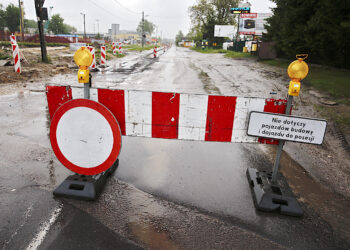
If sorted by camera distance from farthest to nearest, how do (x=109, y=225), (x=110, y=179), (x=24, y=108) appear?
(x=24, y=108) < (x=110, y=179) < (x=109, y=225)

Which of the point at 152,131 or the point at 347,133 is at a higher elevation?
the point at 152,131

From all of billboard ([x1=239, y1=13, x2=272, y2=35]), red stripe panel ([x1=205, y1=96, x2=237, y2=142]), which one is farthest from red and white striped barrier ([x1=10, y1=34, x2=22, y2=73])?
billboard ([x1=239, y1=13, x2=272, y2=35])

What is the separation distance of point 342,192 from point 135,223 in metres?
2.58

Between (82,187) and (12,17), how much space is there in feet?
314

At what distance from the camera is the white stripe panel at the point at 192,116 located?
9.51 feet

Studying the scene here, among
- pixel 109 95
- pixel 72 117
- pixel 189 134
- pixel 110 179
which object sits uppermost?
pixel 109 95

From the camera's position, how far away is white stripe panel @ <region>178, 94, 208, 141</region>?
2898 mm

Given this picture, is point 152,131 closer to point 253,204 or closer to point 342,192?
point 253,204

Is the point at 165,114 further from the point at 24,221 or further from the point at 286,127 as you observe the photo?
the point at 24,221

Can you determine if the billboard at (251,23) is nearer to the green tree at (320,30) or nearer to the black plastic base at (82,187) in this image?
the green tree at (320,30)

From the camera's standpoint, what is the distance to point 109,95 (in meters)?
2.88

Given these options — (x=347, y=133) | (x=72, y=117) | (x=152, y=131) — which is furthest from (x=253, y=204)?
(x=347, y=133)

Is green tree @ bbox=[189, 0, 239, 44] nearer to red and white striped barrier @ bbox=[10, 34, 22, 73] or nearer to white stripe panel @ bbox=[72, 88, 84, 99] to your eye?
red and white striped barrier @ bbox=[10, 34, 22, 73]

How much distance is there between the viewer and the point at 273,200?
280 cm
